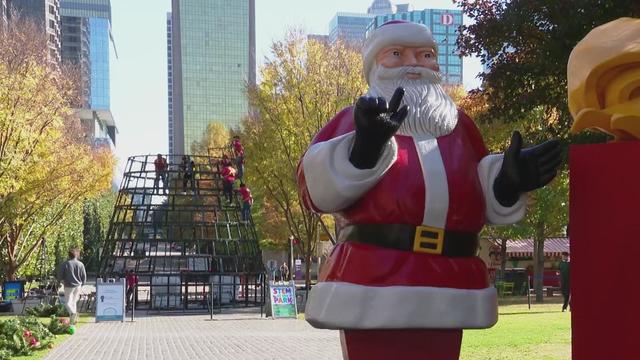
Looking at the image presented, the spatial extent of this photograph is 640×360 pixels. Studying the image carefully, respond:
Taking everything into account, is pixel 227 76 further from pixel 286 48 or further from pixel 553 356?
pixel 553 356

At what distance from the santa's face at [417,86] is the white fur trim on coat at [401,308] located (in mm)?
692

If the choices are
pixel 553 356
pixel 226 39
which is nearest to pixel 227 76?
pixel 226 39

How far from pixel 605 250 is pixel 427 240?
0.69 meters

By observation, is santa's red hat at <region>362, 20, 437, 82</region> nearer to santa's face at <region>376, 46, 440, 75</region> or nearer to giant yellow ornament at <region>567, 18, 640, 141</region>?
santa's face at <region>376, 46, 440, 75</region>

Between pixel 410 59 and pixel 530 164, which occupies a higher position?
pixel 410 59

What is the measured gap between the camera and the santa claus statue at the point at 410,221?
292cm

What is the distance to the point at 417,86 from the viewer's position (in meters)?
3.23

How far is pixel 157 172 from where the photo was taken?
17.4m

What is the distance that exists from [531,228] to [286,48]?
7.92m

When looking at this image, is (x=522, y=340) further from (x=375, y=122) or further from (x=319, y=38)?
(x=319, y=38)

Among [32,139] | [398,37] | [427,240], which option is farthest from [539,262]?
[427,240]

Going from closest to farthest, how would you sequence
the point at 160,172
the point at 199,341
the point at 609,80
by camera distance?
1. the point at 609,80
2. the point at 199,341
3. the point at 160,172

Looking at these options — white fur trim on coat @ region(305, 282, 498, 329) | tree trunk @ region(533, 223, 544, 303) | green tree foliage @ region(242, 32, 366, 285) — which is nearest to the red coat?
white fur trim on coat @ region(305, 282, 498, 329)

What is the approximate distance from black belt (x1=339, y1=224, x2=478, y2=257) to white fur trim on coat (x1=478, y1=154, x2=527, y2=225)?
0.58ft
